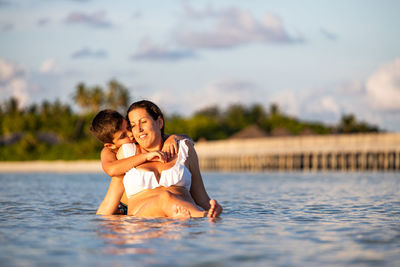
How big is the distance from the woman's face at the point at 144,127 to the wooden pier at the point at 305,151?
37.2 meters

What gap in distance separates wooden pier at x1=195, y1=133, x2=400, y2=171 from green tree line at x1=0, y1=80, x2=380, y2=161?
24113 millimetres

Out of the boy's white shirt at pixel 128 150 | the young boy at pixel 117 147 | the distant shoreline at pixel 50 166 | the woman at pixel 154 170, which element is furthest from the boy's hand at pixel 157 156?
the distant shoreline at pixel 50 166

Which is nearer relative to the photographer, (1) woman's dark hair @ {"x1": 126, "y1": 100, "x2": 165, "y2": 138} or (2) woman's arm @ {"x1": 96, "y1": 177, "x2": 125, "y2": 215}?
(1) woman's dark hair @ {"x1": 126, "y1": 100, "x2": 165, "y2": 138}

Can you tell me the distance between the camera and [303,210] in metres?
9.60

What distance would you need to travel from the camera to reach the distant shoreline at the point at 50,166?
69562 mm

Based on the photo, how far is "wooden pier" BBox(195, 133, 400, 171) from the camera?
44000 millimetres

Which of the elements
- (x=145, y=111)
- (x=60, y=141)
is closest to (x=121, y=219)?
(x=145, y=111)

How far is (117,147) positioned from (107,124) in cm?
44

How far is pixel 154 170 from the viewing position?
7598 mm

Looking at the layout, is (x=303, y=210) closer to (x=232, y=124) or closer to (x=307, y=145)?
(x=307, y=145)

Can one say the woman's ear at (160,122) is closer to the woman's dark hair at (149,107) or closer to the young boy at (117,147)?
the woman's dark hair at (149,107)

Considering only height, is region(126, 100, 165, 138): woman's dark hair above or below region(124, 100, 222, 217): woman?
above

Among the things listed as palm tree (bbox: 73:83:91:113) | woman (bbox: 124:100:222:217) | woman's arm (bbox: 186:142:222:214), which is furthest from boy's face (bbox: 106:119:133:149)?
palm tree (bbox: 73:83:91:113)

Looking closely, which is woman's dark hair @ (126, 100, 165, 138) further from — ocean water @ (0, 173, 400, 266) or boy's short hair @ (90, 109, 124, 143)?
ocean water @ (0, 173, 400, 266)
